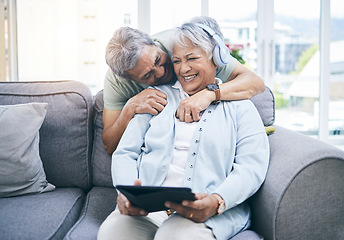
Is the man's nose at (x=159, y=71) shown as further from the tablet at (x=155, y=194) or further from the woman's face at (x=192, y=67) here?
the tablet at (x=155, y=194)

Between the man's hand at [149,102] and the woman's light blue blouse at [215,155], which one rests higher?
the man's hand at [149,102]

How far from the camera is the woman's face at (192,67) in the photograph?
136cm

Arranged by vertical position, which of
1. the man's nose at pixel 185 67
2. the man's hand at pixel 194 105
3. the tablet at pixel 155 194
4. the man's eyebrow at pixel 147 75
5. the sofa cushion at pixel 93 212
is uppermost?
the man's nose at pixel 185 67

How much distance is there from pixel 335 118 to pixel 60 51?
342 centimetres

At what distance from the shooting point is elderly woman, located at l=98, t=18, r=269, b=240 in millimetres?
1076

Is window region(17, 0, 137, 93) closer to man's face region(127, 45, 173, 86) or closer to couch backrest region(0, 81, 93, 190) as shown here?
couch backrest region(0, 81, 93, 190)

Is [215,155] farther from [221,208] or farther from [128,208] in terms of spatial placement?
[128,208]

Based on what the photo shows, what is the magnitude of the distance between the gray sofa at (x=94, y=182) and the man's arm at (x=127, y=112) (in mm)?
134

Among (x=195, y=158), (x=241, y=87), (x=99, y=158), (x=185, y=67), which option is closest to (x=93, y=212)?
(x=99, y=158)

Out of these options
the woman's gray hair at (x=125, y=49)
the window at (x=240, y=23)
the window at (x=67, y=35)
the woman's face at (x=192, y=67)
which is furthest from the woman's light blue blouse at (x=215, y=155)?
the window at (x=67, y=35)

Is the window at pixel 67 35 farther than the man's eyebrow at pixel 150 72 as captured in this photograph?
Yes

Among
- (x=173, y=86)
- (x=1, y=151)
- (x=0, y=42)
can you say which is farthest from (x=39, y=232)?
(x=0, y=42)

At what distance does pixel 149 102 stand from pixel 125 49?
25cm

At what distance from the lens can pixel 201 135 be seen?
50.5 inches
